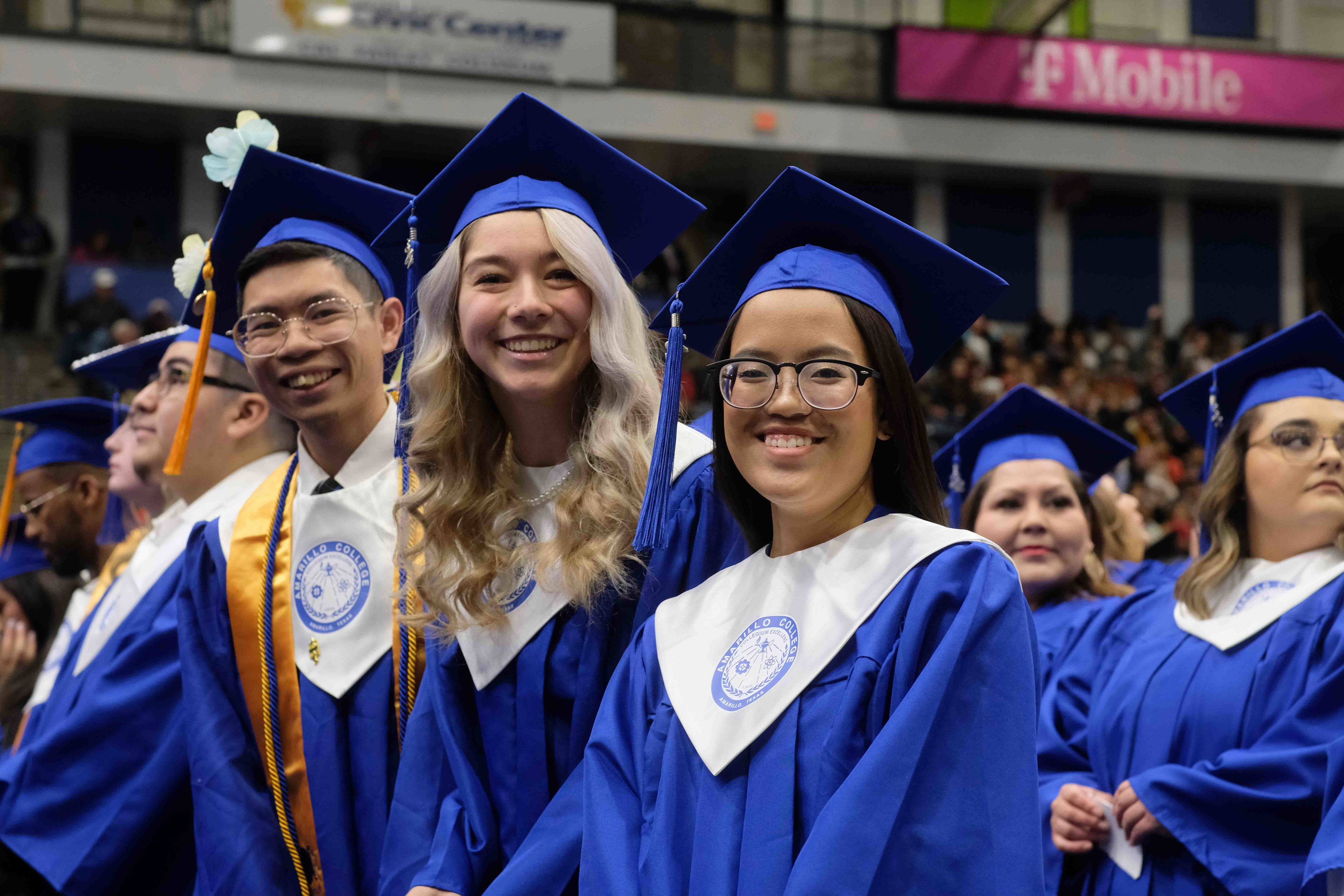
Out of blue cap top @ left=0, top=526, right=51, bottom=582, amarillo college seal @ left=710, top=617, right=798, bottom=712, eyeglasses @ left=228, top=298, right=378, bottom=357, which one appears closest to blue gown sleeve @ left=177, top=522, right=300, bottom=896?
eyeglasses @ left=228, top=298, right=378, bottom=357

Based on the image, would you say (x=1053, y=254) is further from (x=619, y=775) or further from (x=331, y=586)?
(x=619, y=775)

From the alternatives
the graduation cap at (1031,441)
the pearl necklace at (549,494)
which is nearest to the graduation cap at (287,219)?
the pearl necklace at (549,494)

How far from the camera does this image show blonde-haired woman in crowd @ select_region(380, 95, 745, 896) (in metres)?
2.27

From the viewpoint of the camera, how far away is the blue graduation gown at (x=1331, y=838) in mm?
2535

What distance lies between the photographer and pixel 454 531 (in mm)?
2381

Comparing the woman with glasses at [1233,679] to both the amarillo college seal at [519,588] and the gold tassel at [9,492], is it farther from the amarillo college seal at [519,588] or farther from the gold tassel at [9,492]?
the gold tassel at [9,492]

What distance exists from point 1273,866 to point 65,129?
16031 mm

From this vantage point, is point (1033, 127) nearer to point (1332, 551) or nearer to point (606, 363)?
point (1332, 551)

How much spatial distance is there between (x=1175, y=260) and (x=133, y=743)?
57.7 feet

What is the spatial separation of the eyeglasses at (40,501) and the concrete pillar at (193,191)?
11.6m

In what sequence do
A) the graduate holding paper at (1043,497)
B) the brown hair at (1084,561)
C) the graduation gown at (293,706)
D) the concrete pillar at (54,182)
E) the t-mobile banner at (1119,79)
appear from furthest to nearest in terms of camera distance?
the t-mobile banner at (1119,79)
the concrete pillar at (54,182)
the brown hair at (1084,561)
the graduate holding paper at (1043,497)
the graduation gown at (293,706)

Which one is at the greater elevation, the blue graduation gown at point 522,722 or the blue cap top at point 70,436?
the blue cap top at point 70,436

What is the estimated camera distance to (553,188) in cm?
246

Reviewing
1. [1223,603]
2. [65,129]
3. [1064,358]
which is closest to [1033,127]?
[1064,358]
